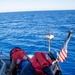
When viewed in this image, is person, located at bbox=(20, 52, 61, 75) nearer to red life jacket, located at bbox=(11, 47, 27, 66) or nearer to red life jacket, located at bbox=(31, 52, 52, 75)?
red life jacket, located at bbox=(31, 52, 52, 75)

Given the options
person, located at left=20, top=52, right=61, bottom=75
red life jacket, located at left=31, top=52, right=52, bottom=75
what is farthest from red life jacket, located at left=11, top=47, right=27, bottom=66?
red life jacket, located at left=31, top=52, right=52, bottom=75

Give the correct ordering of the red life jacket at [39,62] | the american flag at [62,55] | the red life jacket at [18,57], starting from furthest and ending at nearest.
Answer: the american flag at [62,55] < the red life jacket at [18,57] < the red life jacket at [39,62]

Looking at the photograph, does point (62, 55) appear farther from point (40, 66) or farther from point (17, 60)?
point (40, 66)

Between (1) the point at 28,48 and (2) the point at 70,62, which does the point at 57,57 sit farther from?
(1) the point at 28,48

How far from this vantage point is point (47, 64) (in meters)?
4.62

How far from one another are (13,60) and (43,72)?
158cm

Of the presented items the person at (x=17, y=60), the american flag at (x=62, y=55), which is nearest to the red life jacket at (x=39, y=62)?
the person at (x=17, y=60)

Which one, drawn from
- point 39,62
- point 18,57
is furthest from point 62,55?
point 39,62

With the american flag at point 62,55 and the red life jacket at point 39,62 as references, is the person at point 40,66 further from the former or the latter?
the american flag at point 62,55

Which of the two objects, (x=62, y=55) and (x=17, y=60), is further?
(x=62, y=55)

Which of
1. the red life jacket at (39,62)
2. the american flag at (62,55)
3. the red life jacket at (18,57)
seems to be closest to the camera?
the red life jacket at (39,62)

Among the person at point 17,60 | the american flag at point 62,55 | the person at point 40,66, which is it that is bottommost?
the american flag at point 62,55

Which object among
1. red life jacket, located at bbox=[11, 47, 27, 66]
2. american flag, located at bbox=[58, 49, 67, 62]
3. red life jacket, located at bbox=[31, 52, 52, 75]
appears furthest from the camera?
american flag, located at bbox=[58, 49, 67, 62]

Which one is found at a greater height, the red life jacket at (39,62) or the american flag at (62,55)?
the red life jacket at (39,62)
